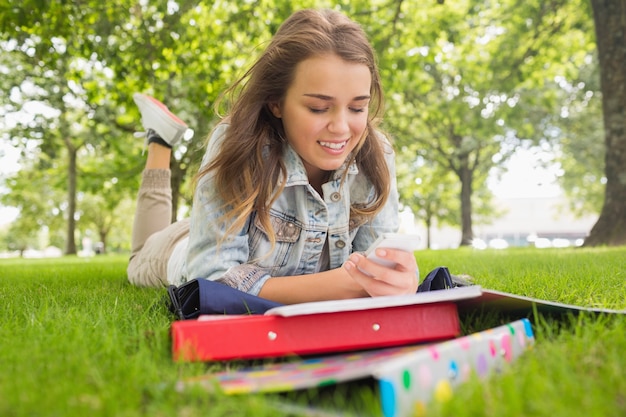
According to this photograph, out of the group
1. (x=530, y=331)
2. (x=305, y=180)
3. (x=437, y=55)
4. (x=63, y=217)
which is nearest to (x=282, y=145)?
(x=305, y=180)

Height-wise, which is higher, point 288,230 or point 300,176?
point 300,176

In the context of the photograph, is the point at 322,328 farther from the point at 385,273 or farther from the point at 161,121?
the point at 161,121

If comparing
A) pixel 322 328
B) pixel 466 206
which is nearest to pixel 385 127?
pixel 322 328

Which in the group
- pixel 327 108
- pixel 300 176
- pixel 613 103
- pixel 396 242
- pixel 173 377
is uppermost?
pixel 613 103

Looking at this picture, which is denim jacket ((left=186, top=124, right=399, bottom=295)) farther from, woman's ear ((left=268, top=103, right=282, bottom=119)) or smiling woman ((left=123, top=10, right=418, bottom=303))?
woman's ear ((left=268, top=103, right=282, bottom=119))

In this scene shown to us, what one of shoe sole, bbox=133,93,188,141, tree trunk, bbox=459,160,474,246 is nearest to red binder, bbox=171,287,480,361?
shoe sole, bbox=133,93,188,141

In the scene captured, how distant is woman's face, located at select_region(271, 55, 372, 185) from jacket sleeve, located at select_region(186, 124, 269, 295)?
0.45 metres

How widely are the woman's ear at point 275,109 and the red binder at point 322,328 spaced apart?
126cm

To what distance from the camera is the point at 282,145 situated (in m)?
2.59

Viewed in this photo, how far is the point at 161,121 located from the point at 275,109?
1.81 metres

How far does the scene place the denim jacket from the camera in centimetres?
236

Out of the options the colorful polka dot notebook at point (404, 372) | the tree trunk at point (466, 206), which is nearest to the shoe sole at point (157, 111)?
the colorful polka dot notebook at point (404, 372)

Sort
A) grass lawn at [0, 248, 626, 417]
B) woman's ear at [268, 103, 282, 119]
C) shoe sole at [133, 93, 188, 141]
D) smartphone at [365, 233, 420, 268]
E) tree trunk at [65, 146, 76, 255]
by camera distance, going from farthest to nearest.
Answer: tree trunk at [65, 146, 76, 255]
shoe sole at [133, 93, 188, 141]
woman's ear at [268, 103, 282, 119]
smartphone at [365, 233, 420, 268]
grass lawn at [0, 248, 626, 417]

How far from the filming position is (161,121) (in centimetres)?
412
